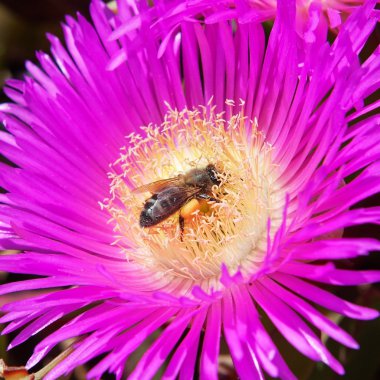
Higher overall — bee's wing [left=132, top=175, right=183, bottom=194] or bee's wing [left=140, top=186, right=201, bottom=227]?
bee's wing [left=132, top=175, right=183, bottom=194]

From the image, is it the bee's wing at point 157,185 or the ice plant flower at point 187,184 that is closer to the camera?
the ice plant flower at point 187,184

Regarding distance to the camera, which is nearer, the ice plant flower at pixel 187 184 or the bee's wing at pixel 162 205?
the ice plant flower at pixel 187 184

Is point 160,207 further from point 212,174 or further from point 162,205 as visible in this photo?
point 212,174

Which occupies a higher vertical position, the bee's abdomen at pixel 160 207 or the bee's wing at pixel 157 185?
the bee's wing at pixel 157 185

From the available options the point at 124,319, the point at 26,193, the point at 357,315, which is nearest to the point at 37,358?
the point at 124,319

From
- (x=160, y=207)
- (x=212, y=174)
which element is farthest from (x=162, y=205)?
(x=212, y=174)
